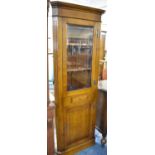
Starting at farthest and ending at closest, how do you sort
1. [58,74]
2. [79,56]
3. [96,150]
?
[96,150], [79,56], [58,74]

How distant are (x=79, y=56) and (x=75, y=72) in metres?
0.21

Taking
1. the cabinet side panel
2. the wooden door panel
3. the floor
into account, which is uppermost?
the cabinet side panel

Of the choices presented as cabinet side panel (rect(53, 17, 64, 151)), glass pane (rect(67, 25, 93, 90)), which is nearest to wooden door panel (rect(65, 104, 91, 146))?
cabinet side panel (rect(53, 17, 64, 151))

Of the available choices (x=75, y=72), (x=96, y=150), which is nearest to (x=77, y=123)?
(x=96, y=150)

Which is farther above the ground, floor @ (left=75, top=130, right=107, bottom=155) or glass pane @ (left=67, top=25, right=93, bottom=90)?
glass pane @ (left=67, top=25, right=93, bottom=90)

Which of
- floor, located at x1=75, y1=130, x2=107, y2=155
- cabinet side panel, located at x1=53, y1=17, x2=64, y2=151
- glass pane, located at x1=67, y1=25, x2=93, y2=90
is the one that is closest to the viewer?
cabinet side panel, located at x1=53, y1=17, x2=64, y2=151

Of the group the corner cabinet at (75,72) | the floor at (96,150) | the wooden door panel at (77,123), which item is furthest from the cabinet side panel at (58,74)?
the floor at (96,150)

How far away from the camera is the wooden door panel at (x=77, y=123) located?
210 cm

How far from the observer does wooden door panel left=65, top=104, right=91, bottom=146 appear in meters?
2.10

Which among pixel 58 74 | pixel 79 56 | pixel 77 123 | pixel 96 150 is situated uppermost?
pixel 79 56

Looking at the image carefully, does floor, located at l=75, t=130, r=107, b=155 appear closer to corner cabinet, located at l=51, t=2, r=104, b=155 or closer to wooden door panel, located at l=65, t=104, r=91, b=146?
corner cabinet, located at l=51, t=2, r=104, b=155

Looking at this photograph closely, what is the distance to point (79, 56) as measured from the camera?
216 centimetres

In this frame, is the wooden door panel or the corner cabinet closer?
the corner cabinet

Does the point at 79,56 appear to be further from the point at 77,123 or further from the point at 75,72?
the point at 77,123
